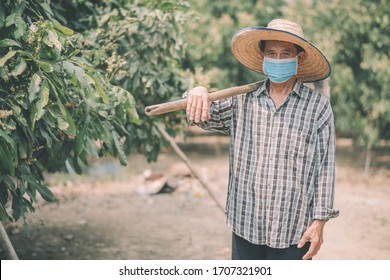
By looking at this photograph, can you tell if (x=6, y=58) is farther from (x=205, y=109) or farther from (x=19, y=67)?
(x=205, y=109)

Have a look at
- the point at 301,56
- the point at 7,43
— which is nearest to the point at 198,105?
the point at 301,56

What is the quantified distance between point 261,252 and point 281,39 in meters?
1.07

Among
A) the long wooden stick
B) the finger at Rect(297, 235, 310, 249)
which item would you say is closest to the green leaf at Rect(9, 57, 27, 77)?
the long wooden stick

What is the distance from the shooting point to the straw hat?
259 centimetres

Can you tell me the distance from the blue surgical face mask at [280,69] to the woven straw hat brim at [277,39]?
0.10 m

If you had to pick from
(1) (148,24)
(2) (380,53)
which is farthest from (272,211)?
(2) (380,53)

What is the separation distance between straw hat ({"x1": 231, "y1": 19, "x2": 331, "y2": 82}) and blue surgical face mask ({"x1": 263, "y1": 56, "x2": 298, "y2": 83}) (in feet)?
0.34

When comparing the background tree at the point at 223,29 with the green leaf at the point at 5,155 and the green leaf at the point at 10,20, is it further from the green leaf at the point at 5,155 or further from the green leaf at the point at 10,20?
the green leaf at the point at 5,155

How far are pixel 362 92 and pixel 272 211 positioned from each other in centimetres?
691

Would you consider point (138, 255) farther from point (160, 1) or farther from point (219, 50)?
point (219, 50)

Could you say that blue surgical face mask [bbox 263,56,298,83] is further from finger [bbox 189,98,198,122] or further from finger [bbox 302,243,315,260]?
finger [bbox 302,243,315,260]

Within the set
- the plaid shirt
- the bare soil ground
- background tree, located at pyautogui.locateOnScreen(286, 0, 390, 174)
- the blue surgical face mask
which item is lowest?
the bare soil ground

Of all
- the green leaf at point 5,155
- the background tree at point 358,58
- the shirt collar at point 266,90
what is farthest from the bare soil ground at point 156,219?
the shirt collar at point 266,90

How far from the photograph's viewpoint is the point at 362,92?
8.95 meters
